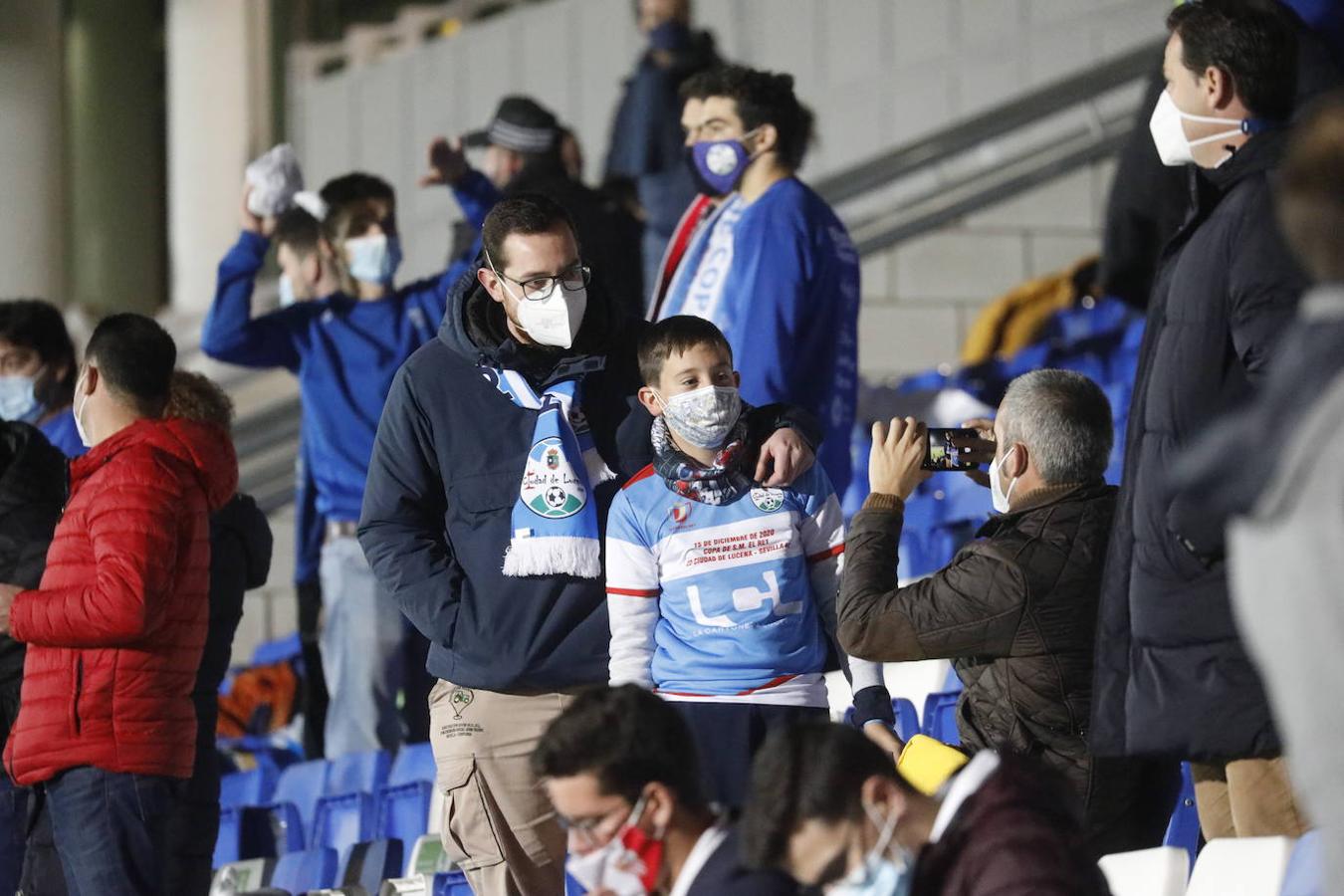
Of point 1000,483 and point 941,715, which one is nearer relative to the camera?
point 1000,483

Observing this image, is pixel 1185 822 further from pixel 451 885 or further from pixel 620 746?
pixel 451 885

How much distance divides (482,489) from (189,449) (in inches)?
24.9

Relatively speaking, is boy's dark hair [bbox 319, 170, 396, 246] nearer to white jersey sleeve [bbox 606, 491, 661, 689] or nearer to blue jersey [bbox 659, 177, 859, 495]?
blue jersey [bbox 659, 177, 859, 495]

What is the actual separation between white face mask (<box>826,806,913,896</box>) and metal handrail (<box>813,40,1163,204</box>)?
712 cm

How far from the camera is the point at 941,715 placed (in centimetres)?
485

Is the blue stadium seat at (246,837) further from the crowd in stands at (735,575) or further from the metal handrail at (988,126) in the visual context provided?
the metal handrail at (988,126)

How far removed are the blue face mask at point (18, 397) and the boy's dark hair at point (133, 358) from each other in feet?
3.79

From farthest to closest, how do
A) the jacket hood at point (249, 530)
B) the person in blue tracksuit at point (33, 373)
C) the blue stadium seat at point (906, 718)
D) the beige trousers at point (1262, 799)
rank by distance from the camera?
the person in blue tracksuit at point (33, 373) → the jacket hood at point (249, 530) → the blue stadium seat at point (906, 718) → the beige trousers at point (1262, 799)

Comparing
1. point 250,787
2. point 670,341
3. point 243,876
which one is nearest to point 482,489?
point 670,341

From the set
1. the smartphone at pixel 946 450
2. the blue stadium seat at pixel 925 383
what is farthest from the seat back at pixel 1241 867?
the blue stadium seat at pixel 925 383

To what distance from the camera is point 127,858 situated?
4348 millimetres

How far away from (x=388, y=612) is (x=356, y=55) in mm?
8935

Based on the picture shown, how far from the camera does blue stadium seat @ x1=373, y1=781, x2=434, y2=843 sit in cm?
586

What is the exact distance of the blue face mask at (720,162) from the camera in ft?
18.1
